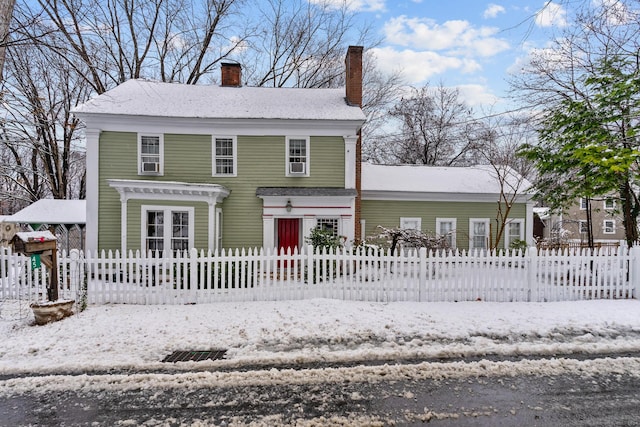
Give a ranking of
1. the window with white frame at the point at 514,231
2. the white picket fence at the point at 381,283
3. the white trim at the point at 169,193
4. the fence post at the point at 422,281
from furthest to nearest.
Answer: the window with white frame at the point at 514,231 < the white trim at the point at 169,193 < the fence post at the point at 422,281 < the white picket fence at the point at 381,283

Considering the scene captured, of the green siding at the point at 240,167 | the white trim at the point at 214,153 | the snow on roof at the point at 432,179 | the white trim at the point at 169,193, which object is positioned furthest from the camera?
the snow on roof at the point at 432,179

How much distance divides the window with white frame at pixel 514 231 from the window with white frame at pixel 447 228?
2.47 metres

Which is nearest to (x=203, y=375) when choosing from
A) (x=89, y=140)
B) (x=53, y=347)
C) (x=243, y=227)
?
(x=53, y=347)

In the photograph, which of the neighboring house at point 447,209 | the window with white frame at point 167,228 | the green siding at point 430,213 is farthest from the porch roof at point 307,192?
the green siding at point 430,213

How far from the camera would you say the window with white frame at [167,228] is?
36.0 feet

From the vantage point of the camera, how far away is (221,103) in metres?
13.5

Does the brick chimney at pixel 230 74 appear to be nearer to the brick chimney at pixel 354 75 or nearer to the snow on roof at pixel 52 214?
the brick chimney at pixel 354 75

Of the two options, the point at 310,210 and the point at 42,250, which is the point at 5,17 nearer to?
the point at 42,250

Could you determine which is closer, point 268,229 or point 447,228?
point 268,229

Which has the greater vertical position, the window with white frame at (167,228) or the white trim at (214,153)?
the white trim at (214,153)

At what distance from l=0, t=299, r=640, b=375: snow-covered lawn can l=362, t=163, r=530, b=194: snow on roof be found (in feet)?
28.2

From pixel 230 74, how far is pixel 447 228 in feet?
39.7

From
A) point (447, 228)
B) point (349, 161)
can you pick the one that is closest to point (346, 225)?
point (349, 161)

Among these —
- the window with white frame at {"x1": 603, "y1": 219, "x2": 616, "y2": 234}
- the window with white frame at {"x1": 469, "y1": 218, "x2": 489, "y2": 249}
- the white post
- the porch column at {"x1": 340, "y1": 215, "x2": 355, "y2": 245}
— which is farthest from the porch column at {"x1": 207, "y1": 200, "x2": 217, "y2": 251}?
the window with white frame at {"x1": 603, "y1": 219, "x2": 616, "y2": 234}
